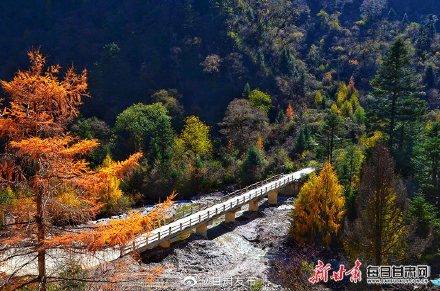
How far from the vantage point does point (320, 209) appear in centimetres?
2606

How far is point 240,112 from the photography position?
51094mm

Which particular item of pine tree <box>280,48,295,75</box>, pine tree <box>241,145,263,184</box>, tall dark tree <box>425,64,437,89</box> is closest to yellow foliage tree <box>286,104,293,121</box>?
pine tree <box>280,48,295,75</box>

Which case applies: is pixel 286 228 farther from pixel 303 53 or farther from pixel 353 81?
pixel 303 53

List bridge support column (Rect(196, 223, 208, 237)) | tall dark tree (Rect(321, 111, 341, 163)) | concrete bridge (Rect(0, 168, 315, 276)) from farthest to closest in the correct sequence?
tall dark tree (Rect(321, 111, 341, 163)) → bridge support column (Rect(196, 223, 208, 237)) → concrete bridge (Rect(0, 168, 315, 276))

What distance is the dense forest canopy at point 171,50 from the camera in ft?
221

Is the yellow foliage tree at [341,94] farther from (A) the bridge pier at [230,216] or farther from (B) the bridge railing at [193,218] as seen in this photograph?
(A) the bridge pier at [230,216]

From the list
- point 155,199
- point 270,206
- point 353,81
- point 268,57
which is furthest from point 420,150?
point 353,81

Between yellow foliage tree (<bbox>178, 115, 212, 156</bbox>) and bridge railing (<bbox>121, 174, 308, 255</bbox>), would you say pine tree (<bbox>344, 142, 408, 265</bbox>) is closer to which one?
bridge railing (<bbox>121, 174, 308, 255</bbox>)

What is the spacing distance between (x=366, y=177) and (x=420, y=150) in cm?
1539

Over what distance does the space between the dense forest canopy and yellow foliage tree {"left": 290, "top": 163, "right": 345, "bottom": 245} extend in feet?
130

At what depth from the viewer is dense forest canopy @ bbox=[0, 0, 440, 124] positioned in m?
67.5

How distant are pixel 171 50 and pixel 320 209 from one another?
57.4m

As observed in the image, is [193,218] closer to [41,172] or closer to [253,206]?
[253,206]

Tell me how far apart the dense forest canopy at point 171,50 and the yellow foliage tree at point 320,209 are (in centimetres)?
3959
